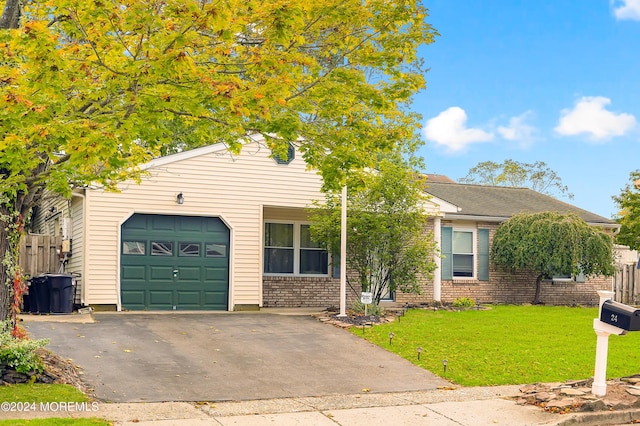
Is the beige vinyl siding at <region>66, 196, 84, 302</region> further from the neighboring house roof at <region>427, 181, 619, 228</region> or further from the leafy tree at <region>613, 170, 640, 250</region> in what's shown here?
the leafy tree at <region>613, 170, 640, 250</region>

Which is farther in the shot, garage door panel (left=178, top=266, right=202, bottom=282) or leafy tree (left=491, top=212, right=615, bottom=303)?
leafy tree (left=491, top=212, right=615, bottom=303)

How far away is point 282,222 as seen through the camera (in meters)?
20.5

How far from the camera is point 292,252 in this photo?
20.5 meters

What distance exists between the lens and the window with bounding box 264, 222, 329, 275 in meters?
20.3

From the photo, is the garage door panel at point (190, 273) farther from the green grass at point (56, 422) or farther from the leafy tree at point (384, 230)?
the green grass at point (56, 422)

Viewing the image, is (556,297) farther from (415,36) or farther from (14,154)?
(14,154)

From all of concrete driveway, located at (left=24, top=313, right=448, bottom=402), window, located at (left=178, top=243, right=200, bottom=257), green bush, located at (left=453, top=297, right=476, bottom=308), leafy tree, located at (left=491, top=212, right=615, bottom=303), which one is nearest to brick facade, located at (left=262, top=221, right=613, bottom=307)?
green bush, located at (left=453, top=297, right=476, bottom=308)

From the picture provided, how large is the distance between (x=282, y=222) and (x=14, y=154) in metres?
12.5

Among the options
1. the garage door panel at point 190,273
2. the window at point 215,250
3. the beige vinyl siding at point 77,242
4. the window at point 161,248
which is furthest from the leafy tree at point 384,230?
the beige vinyl siding at point 77,242

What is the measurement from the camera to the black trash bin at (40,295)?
1634cm

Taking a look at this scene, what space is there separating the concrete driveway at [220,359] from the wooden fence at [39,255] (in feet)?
10.4

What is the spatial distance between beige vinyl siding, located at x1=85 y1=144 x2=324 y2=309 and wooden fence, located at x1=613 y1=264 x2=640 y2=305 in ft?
40.5

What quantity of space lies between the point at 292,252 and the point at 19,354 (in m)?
11.4

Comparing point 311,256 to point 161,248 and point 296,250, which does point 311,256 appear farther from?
point 161,248
